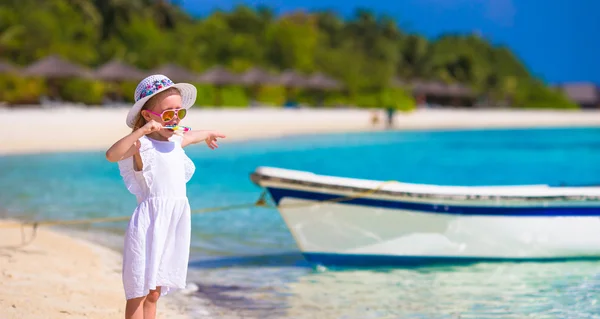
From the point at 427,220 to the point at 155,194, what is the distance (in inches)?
149

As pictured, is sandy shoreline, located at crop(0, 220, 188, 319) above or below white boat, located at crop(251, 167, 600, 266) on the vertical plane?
below

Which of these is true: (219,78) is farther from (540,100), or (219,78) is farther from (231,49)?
(540,100)

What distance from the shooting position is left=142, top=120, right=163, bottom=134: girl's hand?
3.50 meters

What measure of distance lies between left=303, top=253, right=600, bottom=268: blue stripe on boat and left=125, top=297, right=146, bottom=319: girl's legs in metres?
3.55

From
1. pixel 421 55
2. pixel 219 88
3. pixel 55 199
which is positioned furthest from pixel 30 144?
pixel 421 55

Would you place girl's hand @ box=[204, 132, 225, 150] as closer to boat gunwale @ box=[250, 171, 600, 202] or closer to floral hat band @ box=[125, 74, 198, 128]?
floral hat band @ box=[125, 74, 198, 128]

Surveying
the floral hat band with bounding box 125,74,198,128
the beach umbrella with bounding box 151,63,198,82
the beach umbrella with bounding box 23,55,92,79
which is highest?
the beach umbrella with bounding box 151,63,198,82

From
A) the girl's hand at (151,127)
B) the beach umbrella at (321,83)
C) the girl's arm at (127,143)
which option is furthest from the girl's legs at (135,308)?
the beach umbrella at (321,83)

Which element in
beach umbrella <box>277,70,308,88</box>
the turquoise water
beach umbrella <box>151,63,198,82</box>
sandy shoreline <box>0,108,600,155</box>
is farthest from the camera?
beach umbrella <box>277,70,308,88</box>

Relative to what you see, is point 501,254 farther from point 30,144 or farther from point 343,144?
point 343,144

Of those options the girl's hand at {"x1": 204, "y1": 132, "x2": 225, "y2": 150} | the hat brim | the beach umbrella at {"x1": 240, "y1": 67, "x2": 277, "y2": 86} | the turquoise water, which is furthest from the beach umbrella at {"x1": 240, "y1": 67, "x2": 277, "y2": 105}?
the hat brim

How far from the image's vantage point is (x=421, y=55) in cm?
8100

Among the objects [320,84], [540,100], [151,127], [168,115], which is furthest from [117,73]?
[540,100]

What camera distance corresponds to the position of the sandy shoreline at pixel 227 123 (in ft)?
77.3
